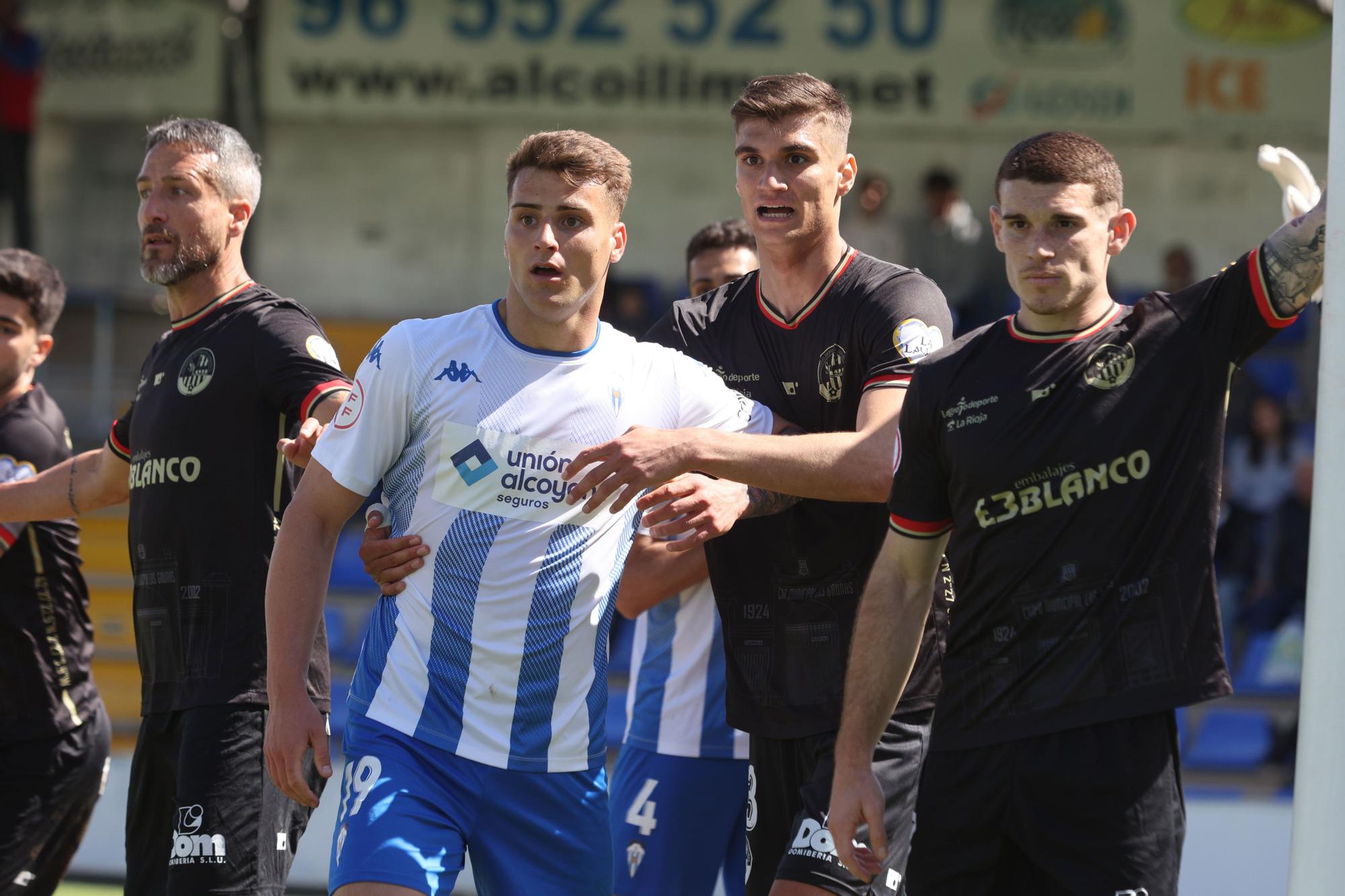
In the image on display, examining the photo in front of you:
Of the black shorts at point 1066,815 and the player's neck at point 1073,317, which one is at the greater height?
the player's neck at point 1073,317

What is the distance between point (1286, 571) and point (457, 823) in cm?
872

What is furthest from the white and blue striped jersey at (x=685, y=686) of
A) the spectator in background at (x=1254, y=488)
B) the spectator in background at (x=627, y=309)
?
the spectator in background at (x=627, y=309)

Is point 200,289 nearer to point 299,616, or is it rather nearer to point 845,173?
point 299,616

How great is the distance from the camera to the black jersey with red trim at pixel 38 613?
5172 millimetres

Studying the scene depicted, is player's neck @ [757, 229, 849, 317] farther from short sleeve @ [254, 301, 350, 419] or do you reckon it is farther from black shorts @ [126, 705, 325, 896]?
black shorts @ [126, 705, 325, 896]

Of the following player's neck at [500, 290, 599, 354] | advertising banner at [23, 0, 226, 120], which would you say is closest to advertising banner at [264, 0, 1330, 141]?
advertising banner at [23, 0, 226, 120]

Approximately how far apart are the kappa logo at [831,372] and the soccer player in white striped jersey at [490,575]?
684 millimetres

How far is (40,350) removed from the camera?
5.64 meters

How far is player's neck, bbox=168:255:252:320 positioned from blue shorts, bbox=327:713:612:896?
5.06ft

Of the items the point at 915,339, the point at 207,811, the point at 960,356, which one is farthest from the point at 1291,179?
the point at 207,811

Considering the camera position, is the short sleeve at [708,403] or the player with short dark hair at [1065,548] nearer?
the player with short dark hair at [1065,548]

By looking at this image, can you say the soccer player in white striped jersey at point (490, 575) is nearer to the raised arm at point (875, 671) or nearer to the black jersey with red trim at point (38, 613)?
the raised arm at point (875, 671)

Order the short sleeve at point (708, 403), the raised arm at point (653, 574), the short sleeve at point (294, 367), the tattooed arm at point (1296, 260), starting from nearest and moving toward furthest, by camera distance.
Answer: the tattooed arm at point (1296, 260) < the short sleeve at point (708, 403) < the short sleeve at point (294, 367) < the raised arm at point (653, 574)

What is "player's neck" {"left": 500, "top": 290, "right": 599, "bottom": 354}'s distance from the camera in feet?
12.9
